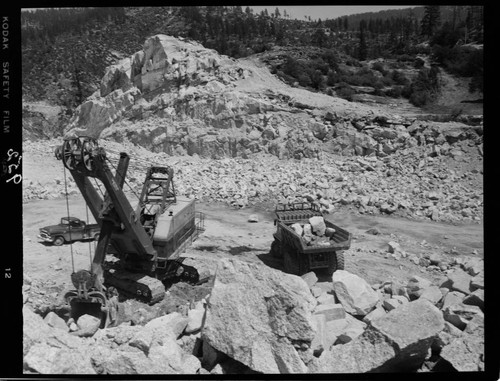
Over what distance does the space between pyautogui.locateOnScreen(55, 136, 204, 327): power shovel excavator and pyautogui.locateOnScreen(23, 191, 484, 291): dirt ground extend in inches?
58.3

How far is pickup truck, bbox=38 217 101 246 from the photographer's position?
512 inches

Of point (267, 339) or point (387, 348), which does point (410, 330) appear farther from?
point (267, 339)

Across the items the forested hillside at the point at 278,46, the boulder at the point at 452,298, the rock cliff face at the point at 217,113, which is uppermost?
the forested hillside at the point at 278,46

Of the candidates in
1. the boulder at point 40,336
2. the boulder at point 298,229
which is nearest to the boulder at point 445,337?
the boulder at point 298,229

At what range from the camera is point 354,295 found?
757cm

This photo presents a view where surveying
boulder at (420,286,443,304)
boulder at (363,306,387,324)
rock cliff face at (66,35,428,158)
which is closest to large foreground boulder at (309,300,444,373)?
boulder at (363,306,387,324)

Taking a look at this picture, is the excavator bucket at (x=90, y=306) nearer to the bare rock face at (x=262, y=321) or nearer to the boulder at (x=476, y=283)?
the bare rock face at (x=262, y=321)

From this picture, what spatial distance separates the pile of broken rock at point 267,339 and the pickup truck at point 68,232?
21.9 feet

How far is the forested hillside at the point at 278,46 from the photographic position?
29578mm

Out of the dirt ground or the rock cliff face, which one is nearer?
the dirt ground

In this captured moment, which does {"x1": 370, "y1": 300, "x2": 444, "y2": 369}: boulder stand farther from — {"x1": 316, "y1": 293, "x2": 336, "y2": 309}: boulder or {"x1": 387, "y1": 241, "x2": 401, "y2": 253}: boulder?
{"x1": 387, "y1": 241, "x2": 401, "y2": 253}: boulder

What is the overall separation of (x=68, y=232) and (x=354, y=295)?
8.98m

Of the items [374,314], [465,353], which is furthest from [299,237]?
[465,353]

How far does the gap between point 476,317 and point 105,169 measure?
6.32 meters
